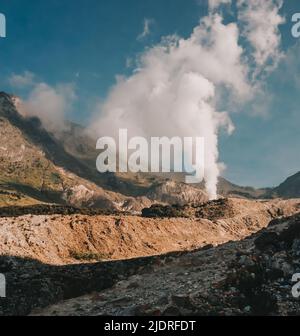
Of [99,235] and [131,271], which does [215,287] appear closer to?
[131,271]

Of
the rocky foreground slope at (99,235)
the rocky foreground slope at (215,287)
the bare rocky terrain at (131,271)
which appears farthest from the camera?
the rocky foreground slope at (99,235)

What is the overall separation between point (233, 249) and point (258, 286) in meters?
12.5

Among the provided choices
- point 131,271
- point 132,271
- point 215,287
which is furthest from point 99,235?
point 215,287

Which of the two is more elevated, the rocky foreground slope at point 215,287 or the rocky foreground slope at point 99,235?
the rocky foreground slope at point 99,235

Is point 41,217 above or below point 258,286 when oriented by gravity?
above

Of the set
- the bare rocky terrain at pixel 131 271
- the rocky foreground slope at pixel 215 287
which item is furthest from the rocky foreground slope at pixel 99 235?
the rocky foreground slope at pixel 215 287

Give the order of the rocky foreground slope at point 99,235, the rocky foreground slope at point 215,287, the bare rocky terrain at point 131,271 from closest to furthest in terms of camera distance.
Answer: the rocky foreground slope at point 215,287, the bare rocky terrain at point 131,271, the rocky foreground slope at point 99,235

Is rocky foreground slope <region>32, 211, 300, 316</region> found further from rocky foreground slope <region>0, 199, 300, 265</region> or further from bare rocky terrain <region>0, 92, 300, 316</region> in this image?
rocky foreground slope <region>0, 199, 300, 265</region>

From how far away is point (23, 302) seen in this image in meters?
40.8

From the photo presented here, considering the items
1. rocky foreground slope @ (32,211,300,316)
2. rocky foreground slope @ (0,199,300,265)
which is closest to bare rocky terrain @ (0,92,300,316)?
rocky foreground slope @ (32,211,300,316)

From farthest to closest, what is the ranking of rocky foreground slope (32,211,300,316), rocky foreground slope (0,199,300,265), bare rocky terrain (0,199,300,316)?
rocky foreground slope (0,199,300,265) < bare rocky terrain (0,199,300,316) < rocky foreground slope (32,211,300,316)

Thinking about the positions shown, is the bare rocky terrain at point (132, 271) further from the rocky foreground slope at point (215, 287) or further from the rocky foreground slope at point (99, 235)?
the rocky foreground slope at point (99, 235)
